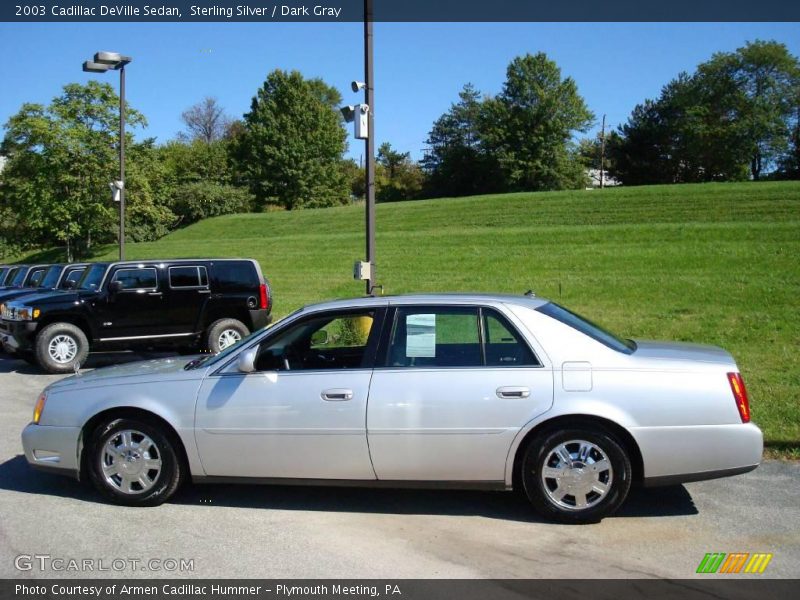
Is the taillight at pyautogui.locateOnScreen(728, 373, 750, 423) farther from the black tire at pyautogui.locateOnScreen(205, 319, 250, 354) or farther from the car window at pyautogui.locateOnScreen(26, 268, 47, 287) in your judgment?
the car window at pyautogui.locateOnScreen(26, 268, 47, 287)

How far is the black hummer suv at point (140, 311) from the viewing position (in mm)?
11875

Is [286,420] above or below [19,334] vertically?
below

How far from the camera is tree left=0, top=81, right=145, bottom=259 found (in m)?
35.0

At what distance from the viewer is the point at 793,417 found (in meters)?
7.70

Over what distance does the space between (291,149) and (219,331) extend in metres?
58.4

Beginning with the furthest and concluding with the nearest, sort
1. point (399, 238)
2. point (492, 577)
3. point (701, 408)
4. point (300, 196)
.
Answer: point (300, 196)
point (399, 238)
point (701, 408)
point (492, 577)

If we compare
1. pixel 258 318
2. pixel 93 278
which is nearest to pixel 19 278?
pixel 93 278

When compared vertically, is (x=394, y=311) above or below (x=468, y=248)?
below

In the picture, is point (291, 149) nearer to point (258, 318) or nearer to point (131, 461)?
point (258, 318)

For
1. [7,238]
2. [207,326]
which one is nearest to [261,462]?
[207,326]

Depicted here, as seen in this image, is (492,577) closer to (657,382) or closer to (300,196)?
(657,382)

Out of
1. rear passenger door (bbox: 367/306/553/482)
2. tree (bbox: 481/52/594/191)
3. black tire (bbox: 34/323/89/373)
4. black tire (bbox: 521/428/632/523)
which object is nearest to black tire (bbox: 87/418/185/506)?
rear passenger door (bbox: 367/306/553/482)

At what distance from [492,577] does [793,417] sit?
16.1ft

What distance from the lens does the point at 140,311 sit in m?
12.5
